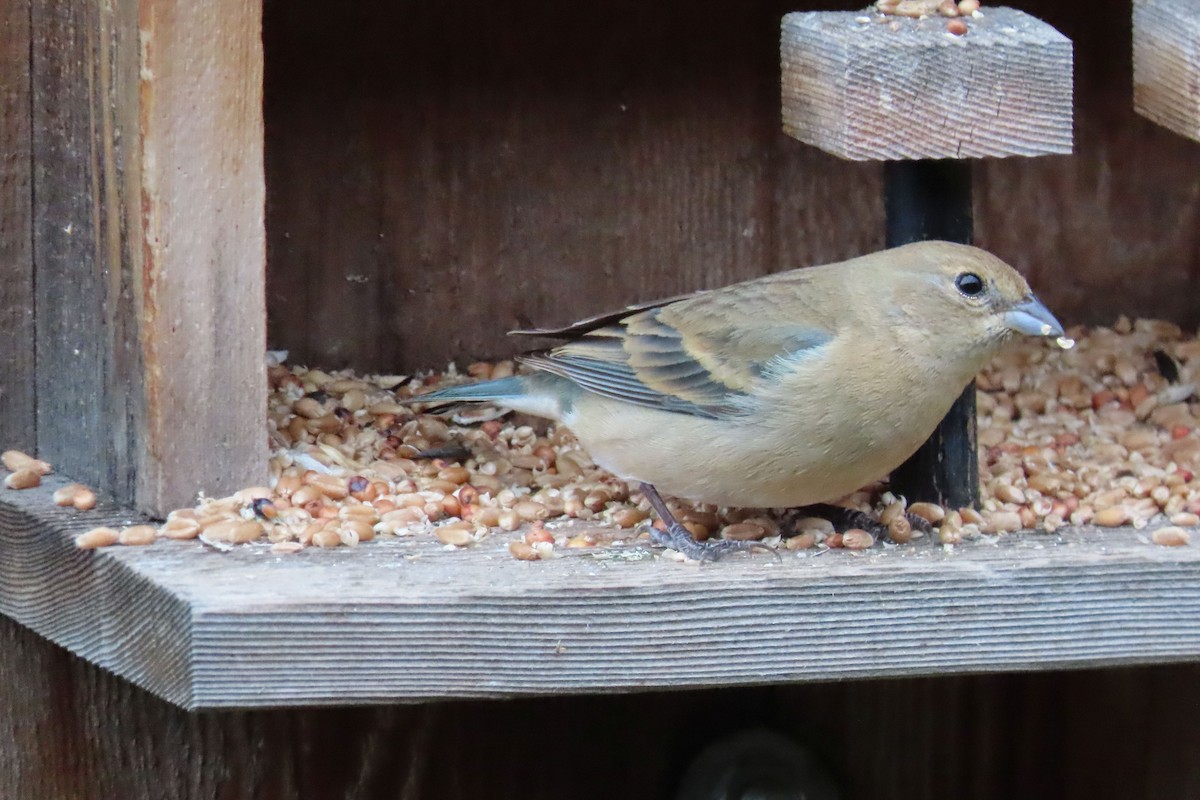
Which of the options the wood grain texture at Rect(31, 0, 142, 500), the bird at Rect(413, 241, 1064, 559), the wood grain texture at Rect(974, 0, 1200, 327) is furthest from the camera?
the wood grain texture at Rect(974, 0, 1200, 327)

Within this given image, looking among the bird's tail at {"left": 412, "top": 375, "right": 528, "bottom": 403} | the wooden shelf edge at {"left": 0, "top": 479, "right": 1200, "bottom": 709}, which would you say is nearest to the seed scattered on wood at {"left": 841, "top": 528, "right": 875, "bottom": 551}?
the wooden shelf edge at {"left": 0, "top": 479, "right": 1200, "bottom": 709}

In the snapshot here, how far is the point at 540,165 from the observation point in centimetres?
389

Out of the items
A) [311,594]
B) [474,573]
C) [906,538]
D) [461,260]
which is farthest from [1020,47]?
[461,260]

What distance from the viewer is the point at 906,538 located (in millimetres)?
2881

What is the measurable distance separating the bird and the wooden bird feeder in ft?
0.44

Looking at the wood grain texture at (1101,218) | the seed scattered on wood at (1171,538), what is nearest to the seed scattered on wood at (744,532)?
the seed scattered on wood at (1171,538)

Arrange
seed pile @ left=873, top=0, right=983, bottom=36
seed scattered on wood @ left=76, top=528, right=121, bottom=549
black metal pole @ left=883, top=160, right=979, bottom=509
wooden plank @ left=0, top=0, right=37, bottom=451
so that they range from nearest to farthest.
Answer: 1. seed scattered on wood @ left=76, top=528, right=121, bottom=549
2. seed pile @ left=873, top=0, right=983, bottom=36
3. black metal pole @ left=883, top=160, right=979, bottom=509
4. wooden plank @ left=0, top=0, right=37, bottom=451

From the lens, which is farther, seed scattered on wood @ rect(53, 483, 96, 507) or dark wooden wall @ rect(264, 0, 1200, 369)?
dark wooden wall @ rect(264, 0, 1200, 369)

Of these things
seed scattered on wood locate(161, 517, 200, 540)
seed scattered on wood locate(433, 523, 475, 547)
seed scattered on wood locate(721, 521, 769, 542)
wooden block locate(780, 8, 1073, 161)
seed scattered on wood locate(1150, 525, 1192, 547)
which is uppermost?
wooden block locate(780, 8, 1073, 161)

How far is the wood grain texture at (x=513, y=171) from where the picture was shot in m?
3.77

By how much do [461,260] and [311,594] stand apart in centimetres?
162

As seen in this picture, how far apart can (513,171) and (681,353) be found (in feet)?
3.03

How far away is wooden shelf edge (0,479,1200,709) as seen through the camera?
2348 mm

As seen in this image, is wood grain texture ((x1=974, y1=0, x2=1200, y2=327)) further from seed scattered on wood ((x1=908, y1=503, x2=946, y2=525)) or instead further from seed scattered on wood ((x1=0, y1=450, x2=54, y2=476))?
seed scattered on wood ((x1=0, y1=450, x2=54, y2=476))
